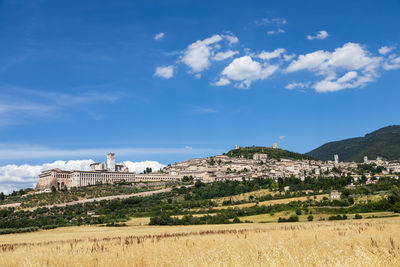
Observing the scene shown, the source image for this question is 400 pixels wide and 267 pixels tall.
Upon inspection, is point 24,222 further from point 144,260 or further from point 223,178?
point 223,178

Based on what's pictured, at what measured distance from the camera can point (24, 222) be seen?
76750 millimetres

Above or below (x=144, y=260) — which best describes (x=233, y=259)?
above

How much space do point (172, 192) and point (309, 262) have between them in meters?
114

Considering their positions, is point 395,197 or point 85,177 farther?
point 85,177

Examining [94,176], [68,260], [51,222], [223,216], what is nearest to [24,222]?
[51,222]

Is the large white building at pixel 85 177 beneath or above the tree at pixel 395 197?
above

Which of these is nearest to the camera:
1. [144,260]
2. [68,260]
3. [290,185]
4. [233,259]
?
[233,259]

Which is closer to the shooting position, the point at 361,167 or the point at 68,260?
the point at 68,260

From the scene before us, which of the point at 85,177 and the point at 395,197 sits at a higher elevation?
the point at 85,177

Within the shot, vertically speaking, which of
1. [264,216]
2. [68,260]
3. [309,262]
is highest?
[309,262]

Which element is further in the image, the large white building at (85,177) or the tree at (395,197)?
the large white building at (85,177)

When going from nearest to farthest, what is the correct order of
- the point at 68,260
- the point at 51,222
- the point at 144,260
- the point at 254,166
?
the point at 144,260 → the point at 68,260 → the point at 51,222 → the point at 254,166

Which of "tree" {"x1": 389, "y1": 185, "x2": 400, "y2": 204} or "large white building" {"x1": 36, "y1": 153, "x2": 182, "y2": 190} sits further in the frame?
"large white building" {"x1": 36, "y1": 153, "x2": 182, "y2": 190}

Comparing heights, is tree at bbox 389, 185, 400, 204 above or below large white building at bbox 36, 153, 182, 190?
below
